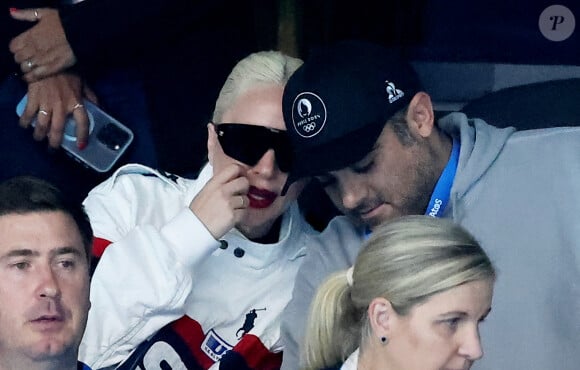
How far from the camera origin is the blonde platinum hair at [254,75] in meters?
1.04

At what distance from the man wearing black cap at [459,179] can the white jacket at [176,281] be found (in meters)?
0.05

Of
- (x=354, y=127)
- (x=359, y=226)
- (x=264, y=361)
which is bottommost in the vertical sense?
(x=264, y=361)

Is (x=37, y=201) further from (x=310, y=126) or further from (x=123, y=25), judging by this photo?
(x=123, y=25)

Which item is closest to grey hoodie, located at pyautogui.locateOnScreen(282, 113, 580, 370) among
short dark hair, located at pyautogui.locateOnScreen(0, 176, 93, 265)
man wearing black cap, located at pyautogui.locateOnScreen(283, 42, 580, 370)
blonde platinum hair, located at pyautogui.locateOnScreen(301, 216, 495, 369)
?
man wearing black cap, located at pyautogui.locateOnScreen(283, 42, 580, 370)

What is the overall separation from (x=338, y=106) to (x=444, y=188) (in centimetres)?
13

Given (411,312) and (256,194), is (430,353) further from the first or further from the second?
(256,194)

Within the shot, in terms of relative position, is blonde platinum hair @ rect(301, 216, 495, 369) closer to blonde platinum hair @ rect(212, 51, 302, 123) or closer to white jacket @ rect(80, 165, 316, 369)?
white jacket @ rect(80, 165, 316, 369)

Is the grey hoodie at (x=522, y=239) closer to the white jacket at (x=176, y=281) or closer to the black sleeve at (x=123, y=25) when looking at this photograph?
the white jacket at (x=176, y=281)

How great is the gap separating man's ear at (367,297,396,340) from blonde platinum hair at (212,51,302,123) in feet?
1.06

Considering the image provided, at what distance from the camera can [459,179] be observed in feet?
3.15

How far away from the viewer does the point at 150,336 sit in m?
0.98

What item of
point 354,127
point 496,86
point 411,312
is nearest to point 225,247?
point 354,127

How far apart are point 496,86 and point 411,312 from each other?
1.78 feet

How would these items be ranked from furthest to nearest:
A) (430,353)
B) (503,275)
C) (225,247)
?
(225,247) → (503,275) → (430,353)
